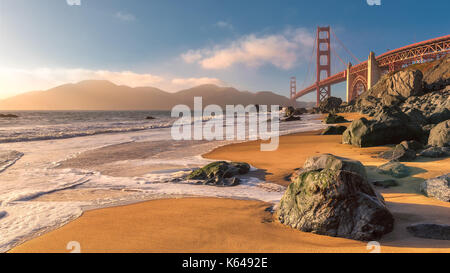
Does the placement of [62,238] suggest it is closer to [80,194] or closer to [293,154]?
[80,194]

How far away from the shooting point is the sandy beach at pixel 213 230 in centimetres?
221

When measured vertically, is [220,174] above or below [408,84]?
below

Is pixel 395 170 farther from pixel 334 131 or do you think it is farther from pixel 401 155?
pixel 334 131

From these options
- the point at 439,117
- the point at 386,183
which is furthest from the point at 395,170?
the point at 439,117

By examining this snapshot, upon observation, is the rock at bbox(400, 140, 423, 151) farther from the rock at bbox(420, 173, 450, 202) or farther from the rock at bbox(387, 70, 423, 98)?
the rock at bbox(387, 70, 423, 98)

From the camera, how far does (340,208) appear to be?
2.35 metres

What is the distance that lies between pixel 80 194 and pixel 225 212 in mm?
2578

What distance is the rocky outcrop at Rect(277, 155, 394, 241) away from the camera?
2.29 m

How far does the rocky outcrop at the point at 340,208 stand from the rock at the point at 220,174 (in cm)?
215

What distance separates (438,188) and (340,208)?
192cm

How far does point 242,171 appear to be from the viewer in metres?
5.35

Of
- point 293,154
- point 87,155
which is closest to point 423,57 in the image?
point 293,154

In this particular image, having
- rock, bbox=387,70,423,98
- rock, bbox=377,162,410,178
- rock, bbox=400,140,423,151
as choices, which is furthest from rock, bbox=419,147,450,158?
rock, bbox=387,70,423,98
